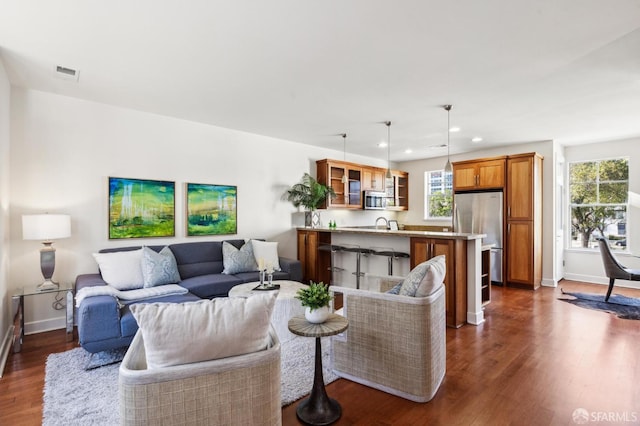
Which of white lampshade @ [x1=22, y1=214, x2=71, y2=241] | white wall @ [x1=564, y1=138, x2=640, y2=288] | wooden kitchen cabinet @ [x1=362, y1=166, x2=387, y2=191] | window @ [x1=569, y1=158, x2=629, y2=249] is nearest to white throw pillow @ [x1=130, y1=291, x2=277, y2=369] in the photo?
white lampshade @ [x1=22, y1=214, x2=71, y2=241]

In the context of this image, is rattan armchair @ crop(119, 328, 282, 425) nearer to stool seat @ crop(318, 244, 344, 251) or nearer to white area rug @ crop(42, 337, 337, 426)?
white area rug @ crop(42, 337, 337, 426)

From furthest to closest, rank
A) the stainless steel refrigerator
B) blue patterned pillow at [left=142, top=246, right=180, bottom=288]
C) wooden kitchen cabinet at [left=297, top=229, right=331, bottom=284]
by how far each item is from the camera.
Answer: the stainless steel refrigerator, wooden kitchen cabinet at [left=297, top=229, right=331, bottom=284], blue patterned pillow at [left=142, top=246, right=180, bottom=288]

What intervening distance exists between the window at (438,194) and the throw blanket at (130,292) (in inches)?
234

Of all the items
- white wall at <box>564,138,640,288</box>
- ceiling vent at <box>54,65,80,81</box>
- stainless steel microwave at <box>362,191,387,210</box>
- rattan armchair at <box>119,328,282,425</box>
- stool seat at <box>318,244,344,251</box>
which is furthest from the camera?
stainless steel microwave at <box>362,191,387,210</box>

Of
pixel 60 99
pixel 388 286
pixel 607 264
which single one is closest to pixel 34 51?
pixel 60 99

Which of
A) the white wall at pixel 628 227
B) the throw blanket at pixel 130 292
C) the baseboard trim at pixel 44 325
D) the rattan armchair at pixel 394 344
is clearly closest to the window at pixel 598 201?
the white wall at pixel 628 227

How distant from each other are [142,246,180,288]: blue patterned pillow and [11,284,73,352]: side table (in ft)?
2.30

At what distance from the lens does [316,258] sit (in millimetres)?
5512

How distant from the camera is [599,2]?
6.78 feet

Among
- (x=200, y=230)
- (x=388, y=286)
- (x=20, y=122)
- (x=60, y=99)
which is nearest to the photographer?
(x=388, y=286)

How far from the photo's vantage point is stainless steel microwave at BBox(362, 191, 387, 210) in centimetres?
704

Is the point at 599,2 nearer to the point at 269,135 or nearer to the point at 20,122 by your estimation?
the point at 269,135

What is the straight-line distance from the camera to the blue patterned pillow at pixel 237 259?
14.5 ft

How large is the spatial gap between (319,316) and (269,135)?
4056mm
